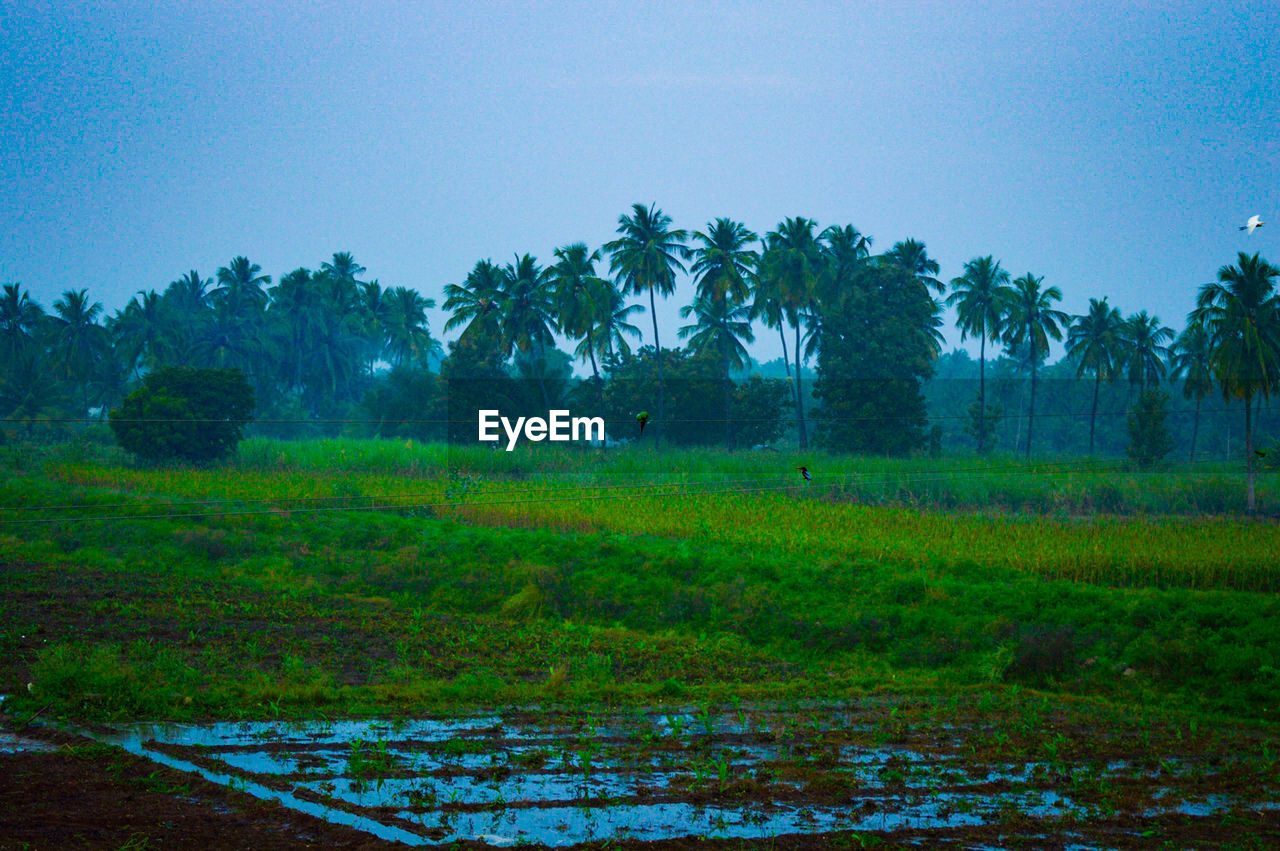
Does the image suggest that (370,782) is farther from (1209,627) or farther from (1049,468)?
(1049,468)

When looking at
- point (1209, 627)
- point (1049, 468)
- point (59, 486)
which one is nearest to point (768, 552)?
point (1209, 627)

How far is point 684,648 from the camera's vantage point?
15.4 m

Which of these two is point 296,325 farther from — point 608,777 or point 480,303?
point 608,777

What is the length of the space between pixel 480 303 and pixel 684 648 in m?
38.4

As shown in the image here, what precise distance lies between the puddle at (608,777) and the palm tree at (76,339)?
199ft

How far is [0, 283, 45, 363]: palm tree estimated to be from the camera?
209ft

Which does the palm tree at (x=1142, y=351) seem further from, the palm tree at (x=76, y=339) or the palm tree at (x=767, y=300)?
the palm tree at (x=76, y=339)

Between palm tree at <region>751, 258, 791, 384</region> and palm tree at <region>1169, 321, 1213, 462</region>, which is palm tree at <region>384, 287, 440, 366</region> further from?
palm tree at <region>1169, 321, 1213, 462</region>

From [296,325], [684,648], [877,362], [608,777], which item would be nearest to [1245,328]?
[877,362]

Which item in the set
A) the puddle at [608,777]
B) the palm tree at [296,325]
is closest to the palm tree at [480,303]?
the palm tree at [296,325]

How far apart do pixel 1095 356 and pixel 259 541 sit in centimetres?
4949

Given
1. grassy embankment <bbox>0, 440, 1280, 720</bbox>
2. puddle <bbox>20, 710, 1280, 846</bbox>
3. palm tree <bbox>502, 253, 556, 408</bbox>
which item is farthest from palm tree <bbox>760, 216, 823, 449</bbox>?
puddle <bbox>20, 710, 1280, 846</bbox>

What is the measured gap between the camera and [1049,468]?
33500 millimetres

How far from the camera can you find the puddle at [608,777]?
7.66 metres
